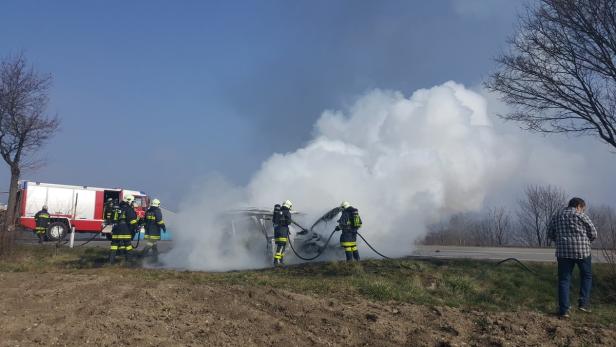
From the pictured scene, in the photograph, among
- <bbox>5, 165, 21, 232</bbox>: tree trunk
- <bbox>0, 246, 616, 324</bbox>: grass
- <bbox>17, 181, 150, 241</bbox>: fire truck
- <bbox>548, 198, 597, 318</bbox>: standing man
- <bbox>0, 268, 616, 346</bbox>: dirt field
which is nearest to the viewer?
<bbox>0, 268, 616, 346</bbox>: dirt field

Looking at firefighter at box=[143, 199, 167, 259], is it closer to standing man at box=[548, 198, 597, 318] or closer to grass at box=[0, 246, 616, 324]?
grass at box=[0, 246, 616, 324]

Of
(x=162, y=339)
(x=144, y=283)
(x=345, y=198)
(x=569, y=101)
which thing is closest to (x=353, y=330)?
(x=162, y=339)

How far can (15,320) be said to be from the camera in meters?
6.10

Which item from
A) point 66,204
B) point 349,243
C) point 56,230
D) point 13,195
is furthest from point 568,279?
point 66,204

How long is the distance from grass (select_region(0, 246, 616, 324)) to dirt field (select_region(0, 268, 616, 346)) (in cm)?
62

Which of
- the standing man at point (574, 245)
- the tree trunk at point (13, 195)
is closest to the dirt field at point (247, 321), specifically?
the standing man at point (574, 245)

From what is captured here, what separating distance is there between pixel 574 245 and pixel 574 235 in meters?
0.15

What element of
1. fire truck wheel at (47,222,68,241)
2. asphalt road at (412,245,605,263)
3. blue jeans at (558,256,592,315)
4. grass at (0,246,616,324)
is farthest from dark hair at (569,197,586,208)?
fire truck wheel at (47,222,68,241)

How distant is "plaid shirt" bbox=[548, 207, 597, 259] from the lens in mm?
7422

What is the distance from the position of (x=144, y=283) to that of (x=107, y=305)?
5.53 feet

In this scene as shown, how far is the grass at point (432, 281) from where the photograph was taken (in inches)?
318

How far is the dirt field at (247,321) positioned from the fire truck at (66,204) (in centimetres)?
1746

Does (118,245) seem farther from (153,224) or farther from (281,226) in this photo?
(281,226)

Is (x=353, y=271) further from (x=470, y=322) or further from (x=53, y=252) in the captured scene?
(x=53, y=252)
